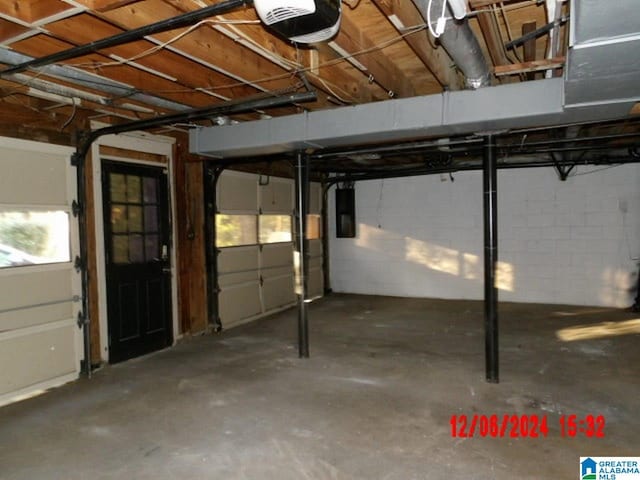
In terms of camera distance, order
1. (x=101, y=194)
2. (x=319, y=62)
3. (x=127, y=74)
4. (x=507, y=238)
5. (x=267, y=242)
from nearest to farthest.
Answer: (x=319, y=62), (x=127, y=74), (x=101, y=194), (x=267, y=242), (x=507, y=238)

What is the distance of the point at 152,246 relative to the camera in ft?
14.0

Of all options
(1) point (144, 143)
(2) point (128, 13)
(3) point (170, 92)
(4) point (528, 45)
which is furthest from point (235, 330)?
(4) point (528, 45)

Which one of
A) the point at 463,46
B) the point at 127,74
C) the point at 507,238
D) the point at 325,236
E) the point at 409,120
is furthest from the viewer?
the point at 325,236

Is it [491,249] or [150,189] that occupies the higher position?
[150,189]

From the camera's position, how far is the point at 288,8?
1.53m

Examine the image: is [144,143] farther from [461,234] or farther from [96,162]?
[461,234]

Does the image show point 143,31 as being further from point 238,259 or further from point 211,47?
point 238,259

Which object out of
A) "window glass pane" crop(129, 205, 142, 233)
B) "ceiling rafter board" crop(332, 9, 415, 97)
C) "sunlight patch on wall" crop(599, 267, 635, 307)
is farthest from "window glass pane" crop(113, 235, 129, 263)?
"sunlight patch on wall" crop(599, 267, 635, 307)

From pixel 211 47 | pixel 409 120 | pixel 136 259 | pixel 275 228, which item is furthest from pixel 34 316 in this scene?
pixel 275 228

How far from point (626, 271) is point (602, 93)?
476 cm

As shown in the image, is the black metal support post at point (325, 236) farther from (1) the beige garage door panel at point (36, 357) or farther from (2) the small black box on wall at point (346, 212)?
(1) the beige garage door panel at point (36, 357)

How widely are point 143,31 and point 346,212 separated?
19.0 ft

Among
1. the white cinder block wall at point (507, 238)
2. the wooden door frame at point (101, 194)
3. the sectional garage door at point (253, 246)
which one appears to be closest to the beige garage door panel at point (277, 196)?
the sectional garage door at point (253, 246)

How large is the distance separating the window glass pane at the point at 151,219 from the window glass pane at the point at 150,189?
81mm
